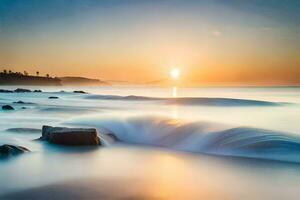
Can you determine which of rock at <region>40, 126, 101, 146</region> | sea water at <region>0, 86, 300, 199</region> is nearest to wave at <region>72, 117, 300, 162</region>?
sea water at <region>0, 86, 300, 199</region>

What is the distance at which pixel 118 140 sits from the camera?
14438 millimetres

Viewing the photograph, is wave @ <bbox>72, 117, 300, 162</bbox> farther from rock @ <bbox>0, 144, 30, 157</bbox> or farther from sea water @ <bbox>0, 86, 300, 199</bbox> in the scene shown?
rock @ <bbox>0, 144, 30, 157</bbox>

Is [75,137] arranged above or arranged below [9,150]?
above

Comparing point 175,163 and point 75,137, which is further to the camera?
point 75,137

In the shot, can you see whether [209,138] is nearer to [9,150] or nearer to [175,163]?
[175,163]

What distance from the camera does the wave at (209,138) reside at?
11.5 meters

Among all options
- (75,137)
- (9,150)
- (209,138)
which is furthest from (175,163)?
(9,150)

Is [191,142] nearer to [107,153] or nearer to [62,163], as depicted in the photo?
[107,153]

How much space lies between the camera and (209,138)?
13.5m

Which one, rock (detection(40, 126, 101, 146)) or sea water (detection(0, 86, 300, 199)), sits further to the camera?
rock (detection(40, 126, 101, 146))

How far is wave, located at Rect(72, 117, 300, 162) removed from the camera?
452 inches

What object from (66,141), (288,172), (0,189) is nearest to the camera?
(0,189)

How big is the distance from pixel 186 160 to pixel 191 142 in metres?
2.69

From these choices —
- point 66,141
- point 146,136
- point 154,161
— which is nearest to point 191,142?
point 146,136
